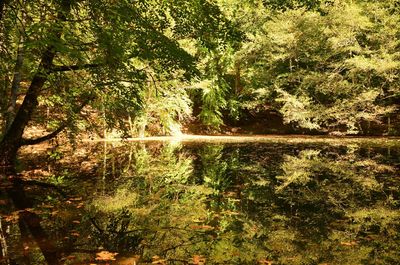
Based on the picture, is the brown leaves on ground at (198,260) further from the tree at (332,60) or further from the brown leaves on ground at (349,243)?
the tree at (332,60)

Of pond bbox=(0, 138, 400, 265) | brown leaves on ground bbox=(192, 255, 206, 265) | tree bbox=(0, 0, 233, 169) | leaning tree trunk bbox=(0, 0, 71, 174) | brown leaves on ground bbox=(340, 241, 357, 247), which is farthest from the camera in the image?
leaning tree trunk bbox=(0, 0, 71, 174)

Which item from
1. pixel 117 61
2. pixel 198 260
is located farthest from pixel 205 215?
pixel 117 61

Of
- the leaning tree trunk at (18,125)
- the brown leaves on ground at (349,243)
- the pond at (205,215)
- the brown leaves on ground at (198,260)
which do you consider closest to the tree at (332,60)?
the pond at (205,215)

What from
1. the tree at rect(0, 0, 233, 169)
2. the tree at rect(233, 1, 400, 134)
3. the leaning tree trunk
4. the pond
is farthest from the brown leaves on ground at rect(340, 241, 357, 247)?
the tree at rect(233, 1, 400, 134)

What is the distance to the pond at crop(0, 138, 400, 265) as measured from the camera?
14.7 feet

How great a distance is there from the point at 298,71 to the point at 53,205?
66.7 ft

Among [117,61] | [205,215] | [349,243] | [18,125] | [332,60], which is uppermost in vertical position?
[332,60]

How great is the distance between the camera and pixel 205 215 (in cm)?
616

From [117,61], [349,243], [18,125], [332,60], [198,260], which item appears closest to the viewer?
[198,260]

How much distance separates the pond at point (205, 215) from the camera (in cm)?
447

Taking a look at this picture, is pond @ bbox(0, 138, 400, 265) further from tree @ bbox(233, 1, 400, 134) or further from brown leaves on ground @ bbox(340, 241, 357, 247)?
tree @ bbox(233, 1, 400, 134)

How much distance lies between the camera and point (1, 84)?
346 inches

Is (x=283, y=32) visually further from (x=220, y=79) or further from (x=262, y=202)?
(x=262, y=202)

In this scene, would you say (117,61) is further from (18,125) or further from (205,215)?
(18,125)
